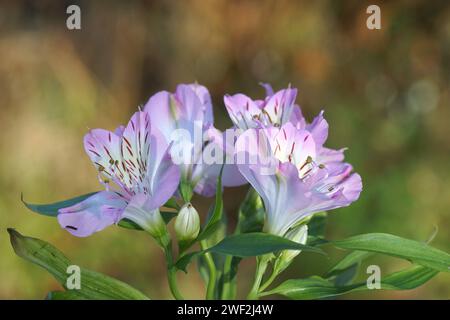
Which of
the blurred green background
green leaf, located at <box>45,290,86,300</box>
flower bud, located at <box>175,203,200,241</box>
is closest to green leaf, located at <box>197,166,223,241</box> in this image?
flower bud, located at <box>175,203,200,241</box>

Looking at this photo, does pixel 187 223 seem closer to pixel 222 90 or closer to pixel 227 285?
pixel 227 285

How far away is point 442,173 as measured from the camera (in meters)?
2.03

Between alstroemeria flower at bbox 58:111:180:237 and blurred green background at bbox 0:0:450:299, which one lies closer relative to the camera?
alstroemeria flower at bbox 58:111:180:237

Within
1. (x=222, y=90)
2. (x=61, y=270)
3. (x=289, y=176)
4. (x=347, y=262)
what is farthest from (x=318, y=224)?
(x=222, y=90)

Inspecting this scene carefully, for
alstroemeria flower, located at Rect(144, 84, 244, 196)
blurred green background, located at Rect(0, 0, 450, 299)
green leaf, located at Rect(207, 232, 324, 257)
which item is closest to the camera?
green leaf, located at Rect(207, 232, 324, 257)

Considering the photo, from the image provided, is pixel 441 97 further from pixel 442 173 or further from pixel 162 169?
pixel 162 169

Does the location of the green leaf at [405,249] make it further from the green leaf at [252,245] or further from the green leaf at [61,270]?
the green leaf at [61,270]

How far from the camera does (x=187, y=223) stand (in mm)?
554

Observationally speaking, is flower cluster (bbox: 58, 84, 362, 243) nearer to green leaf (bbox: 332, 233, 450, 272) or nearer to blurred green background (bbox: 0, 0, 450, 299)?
green leaf (bbox: 332, 233, 450, 272)

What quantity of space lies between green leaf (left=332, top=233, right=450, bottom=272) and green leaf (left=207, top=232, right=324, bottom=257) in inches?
2.2

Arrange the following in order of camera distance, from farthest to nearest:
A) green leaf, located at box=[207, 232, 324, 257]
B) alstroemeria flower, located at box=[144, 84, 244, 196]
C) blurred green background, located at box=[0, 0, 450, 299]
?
blurred green background, located at box=[0, 0, 450, 299] → alstroemeria flower, located at box=[144, 84, 244, 196] → green leaf, located at box=[207, 232, 324, 257]

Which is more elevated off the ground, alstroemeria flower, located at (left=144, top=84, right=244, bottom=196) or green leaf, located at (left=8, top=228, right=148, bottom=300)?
alstroemeria flower, located at (left=144, top=84, right=244, bottom=196)

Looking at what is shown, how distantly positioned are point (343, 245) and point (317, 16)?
1.82 meters

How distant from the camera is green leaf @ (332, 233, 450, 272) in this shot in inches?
20.7
